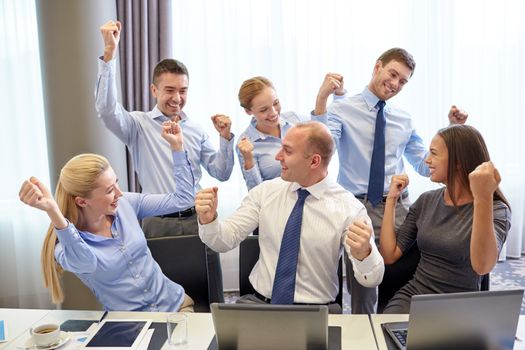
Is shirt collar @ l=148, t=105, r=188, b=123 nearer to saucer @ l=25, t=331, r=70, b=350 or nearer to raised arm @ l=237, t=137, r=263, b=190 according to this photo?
raised arm @ l=237, t=137, r=263, b=190

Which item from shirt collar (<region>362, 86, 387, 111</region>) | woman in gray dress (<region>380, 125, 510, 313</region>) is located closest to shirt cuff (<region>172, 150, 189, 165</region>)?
woman in gray dress (<region>380, 125, 510, 313</region>)

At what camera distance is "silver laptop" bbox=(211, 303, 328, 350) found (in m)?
1.31

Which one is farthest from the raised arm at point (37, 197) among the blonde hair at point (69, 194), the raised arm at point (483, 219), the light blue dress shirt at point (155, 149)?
the raised arm at point (483, 219)

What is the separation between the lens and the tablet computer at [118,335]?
5.12 ft

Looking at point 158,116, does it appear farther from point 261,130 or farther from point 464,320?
point 464,320

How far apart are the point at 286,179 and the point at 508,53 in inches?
117

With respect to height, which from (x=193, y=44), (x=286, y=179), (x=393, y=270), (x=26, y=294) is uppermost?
(x=193, y=44)

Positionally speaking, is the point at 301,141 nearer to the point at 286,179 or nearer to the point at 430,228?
the point at 286,179

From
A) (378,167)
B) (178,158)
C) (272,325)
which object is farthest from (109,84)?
(272,325)

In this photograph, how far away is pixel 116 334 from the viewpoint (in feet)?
5.35

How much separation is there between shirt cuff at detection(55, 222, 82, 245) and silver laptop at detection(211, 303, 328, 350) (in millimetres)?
631

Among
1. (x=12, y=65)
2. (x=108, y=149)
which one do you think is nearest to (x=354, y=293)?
(x=108, y=149)

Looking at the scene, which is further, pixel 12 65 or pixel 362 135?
pixel 12 65

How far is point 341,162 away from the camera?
2850mm
